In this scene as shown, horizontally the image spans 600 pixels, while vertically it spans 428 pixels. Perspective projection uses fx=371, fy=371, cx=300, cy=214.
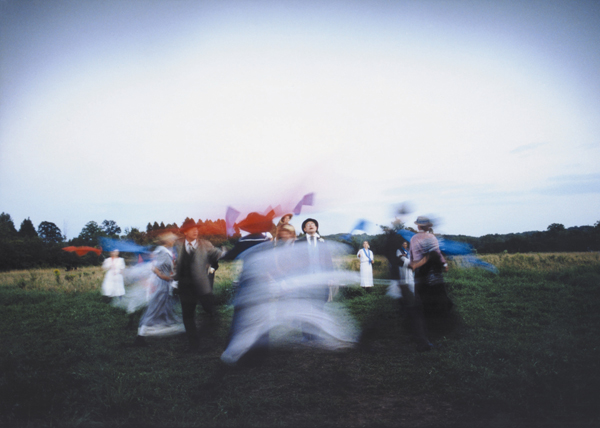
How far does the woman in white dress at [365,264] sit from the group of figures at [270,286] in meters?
3.87

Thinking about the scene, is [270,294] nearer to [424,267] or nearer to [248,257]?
[248,257]

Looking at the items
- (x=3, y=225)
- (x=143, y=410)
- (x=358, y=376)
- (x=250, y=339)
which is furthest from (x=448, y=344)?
(x=3, y=225)

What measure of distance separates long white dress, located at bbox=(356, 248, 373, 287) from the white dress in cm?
627

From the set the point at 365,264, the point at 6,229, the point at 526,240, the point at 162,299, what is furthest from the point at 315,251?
the point at 6,229

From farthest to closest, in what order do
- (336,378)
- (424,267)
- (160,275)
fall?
(160,275) → (424,267) → (336,378)

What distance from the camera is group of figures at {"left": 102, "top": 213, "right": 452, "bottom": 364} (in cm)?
416

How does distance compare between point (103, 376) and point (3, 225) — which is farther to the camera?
point (3, 225)

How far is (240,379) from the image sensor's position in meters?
3.93

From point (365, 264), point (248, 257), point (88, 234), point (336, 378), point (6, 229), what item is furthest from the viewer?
point (6, 229)

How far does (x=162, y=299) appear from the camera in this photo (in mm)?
6121

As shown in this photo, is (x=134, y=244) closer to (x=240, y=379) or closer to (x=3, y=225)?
(x=240, y=379)

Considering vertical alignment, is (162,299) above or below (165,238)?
below

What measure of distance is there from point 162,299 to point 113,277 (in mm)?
3566

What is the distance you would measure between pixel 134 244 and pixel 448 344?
7250mm
